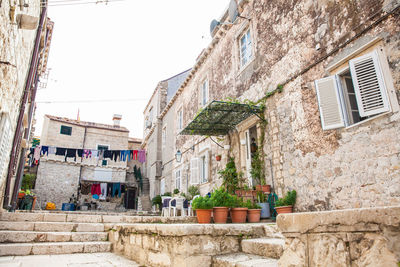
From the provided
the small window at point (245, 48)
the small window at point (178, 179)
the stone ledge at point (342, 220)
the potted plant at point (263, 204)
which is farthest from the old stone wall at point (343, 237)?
the small window at point (178, 179)

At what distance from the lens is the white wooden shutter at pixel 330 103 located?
17.1ft

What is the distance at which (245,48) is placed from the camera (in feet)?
30.0

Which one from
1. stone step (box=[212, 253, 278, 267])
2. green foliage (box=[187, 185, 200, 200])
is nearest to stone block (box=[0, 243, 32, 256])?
stone step (box=[212, 253, 278, 267])

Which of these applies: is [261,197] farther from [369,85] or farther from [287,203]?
[369,85]

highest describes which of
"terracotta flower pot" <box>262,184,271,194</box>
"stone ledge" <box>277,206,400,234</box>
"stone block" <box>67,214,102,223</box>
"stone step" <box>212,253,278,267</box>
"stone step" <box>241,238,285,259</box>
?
"terracotta flower pot" <box>262,184,271,194</box>

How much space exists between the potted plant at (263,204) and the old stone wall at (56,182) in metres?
19.1

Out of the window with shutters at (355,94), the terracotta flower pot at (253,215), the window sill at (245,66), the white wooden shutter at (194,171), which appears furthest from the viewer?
the white wooden shutter at (194,171)

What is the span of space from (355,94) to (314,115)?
3.07 feet

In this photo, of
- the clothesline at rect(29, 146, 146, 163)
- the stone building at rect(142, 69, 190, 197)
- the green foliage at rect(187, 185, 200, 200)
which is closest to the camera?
the green foliage at rect(187, 185, 200, 200)

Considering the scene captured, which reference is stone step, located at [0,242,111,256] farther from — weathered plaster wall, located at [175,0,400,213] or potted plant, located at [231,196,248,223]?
weathered plaster wall, located at [175,0,400,213]

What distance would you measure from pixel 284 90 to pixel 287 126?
0.96m

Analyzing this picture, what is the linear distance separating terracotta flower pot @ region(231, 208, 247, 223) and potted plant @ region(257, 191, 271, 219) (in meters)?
1.27

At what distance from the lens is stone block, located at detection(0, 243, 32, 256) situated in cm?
416

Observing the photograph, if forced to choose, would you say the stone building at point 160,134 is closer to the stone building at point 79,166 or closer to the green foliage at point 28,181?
the stone building at point 79,166
